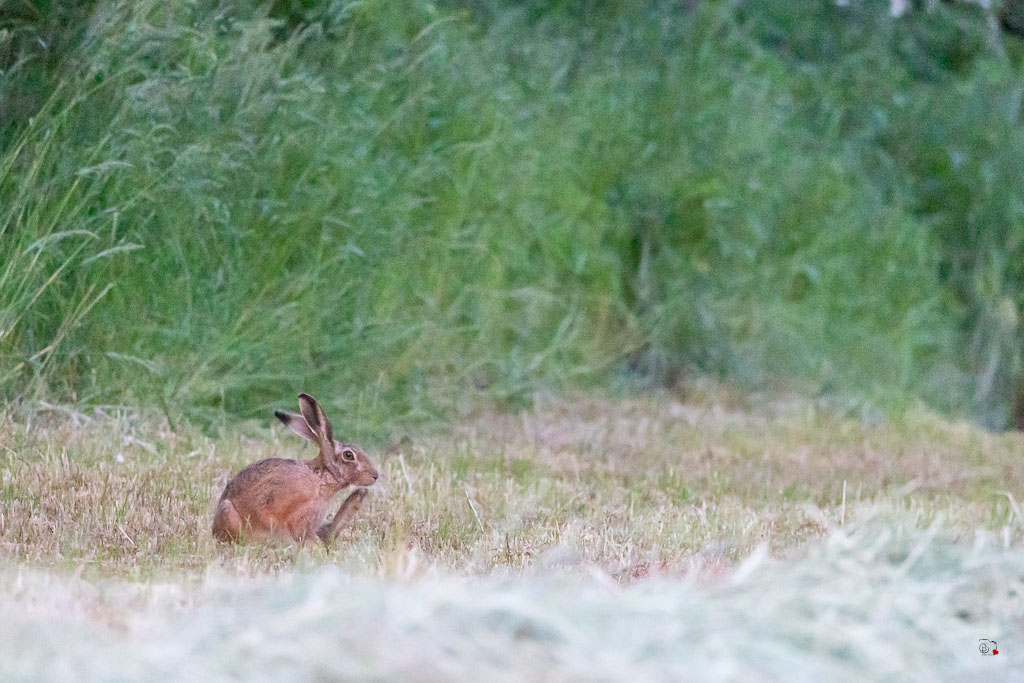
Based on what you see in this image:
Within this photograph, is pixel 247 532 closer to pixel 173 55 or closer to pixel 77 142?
pixel 77 142

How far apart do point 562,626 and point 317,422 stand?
7.73 ft

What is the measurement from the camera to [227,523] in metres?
4.57

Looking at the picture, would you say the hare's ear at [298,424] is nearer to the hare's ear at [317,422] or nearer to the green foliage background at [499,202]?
the hare's ear at [317,422]

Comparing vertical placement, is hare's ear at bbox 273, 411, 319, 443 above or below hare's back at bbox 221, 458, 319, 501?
above

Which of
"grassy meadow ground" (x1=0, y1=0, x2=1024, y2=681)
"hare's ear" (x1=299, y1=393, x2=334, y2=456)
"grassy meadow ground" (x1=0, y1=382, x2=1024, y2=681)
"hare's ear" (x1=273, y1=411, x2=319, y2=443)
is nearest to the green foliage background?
"grassy meadow ground" (x1=0, y1=0, x2=1024, y2=681)

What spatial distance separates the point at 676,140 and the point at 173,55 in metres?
4.17

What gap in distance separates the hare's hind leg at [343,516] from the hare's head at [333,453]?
0.13m

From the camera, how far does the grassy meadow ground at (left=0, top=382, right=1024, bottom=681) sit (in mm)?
2592

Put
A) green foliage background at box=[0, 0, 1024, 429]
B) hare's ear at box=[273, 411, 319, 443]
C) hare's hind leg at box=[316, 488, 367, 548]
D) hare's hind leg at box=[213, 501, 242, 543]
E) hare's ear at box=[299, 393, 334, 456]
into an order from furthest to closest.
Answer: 1. green foliage background at box=[0, 0, 1024, 429]
2. hare's ear at box=[273, 411, 319, 443]
3. hare's ear at box=[299, 393, 334, 456]
4. hare's hind leg at box=[316, 488, 367, 548]
5. hare's hind leg at box=[213, 501, 242, 543]

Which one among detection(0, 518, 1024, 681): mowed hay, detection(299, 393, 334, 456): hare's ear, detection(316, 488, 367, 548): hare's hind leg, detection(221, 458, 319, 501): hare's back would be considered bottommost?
detection(316, 488, 367, 548): hare's hind leg

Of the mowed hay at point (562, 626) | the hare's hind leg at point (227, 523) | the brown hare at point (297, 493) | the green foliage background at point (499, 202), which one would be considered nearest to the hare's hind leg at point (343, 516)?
the brown hare at point (297, 493)

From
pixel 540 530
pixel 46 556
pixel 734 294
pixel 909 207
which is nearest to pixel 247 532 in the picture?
pixel 46 556

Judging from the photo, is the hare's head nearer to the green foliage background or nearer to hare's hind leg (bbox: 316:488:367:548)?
hare's hind leg (bbox: 316:488:367:548)

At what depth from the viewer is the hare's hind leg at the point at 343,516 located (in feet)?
15.4
